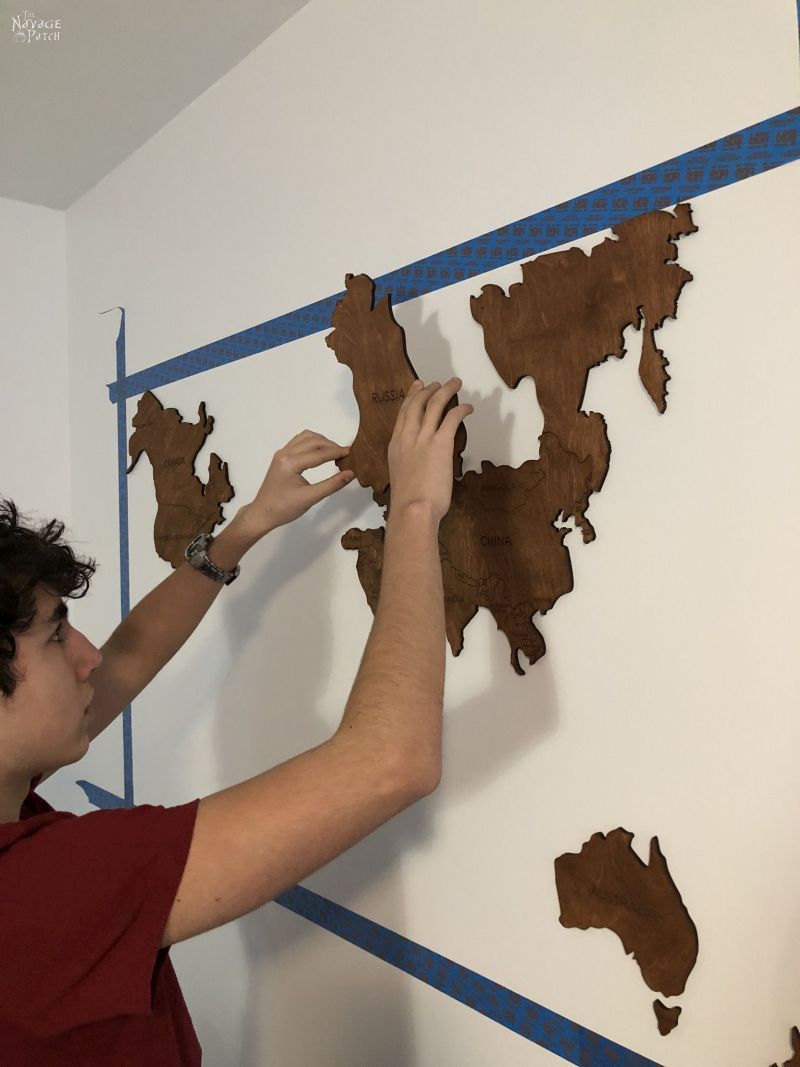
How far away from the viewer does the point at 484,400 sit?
4.17 feet

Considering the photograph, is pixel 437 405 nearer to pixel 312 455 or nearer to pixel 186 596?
pixel 312 455

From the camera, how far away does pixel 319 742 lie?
1.60 m

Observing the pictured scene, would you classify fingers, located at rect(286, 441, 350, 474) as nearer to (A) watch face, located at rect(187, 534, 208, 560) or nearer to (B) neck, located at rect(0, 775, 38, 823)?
(A) watch face, located at rect(187, 534, 208, 560)

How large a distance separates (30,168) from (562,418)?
1.83 meters

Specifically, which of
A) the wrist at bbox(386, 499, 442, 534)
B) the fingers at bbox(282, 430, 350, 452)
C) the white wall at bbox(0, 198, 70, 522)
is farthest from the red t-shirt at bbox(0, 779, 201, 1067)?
the white wall at bbox(0, 198, 70, 522)

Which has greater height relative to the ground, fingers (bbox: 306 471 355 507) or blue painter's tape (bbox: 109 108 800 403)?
blue painter's tape (bbox: 109 108 800 403)

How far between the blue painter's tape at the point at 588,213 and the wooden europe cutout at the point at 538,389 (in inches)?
1.4

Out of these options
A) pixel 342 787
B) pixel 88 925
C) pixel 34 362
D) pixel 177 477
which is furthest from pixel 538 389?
pixel 34 362

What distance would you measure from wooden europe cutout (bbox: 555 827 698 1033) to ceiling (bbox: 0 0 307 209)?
5.26ft

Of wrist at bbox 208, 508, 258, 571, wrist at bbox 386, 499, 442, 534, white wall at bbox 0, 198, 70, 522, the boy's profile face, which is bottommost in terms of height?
the boy's profile face

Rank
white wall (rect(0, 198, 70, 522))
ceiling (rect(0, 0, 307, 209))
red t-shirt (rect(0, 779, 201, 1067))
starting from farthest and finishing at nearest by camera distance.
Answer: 1. white wall (rect(0, 198, 70, 522))
2. ceiling (rect(0, 0, 307, 209))
3. red t-shirt (rect(0, 779, 201, 1067))

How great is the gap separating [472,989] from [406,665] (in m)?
0.69

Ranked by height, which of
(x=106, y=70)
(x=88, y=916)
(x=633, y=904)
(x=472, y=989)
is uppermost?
(x=106, y=70)

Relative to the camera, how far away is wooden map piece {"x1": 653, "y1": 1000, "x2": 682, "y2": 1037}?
3.37ft
